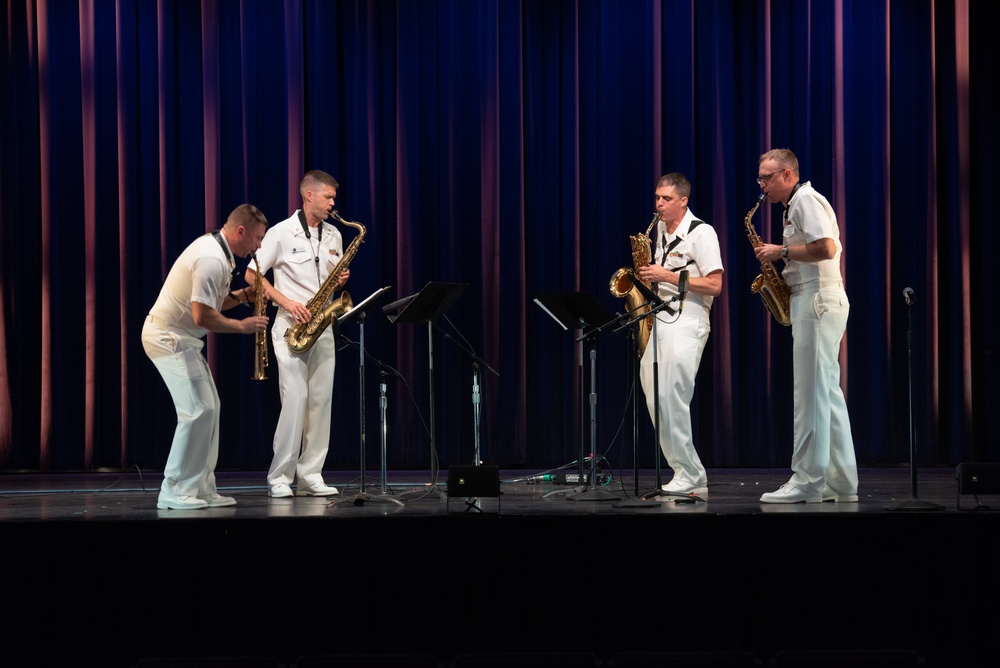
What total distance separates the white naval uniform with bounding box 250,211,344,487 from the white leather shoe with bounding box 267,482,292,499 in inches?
1.0

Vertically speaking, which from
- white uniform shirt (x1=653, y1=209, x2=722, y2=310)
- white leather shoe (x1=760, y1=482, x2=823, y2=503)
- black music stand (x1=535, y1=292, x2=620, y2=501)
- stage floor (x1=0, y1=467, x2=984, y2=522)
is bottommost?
stage floor (x1=0, y1=467, x2=984, y2=522)

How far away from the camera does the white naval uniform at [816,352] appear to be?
5352 millimetres

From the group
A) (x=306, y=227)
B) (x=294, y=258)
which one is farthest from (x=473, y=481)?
(x=306, y=227)

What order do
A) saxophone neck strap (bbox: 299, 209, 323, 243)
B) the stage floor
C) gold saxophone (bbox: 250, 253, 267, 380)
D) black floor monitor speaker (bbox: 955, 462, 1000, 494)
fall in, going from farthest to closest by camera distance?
saxophone neck strap (bbox: 299, 209, 323, 243) < gold saxophone (bbox: 250, 253, 267, 380) < the stage floor < black floor monitor speaker (bbox: 955, 462, 1000, 494)

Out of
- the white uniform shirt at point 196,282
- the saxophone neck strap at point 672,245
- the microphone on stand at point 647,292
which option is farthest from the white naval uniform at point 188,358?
the saxophone neck strap at point 672,245

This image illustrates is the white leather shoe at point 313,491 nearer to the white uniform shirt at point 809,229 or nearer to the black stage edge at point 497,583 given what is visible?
the black stage edge at point 497,583

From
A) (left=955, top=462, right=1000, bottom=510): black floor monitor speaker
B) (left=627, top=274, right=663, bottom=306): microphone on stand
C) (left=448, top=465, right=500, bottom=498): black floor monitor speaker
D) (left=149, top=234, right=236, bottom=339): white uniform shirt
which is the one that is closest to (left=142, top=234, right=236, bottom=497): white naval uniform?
(left=149, top=234, right=236, bottom=339): white uniform shirt

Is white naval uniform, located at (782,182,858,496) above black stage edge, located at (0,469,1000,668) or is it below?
above

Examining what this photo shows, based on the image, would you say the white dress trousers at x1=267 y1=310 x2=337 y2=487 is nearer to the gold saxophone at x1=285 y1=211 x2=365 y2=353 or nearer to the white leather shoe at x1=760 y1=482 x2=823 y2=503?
the gold saxophone at x1=285 y1=211 x2=365 y2=353

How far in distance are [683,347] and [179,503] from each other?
10.2ft

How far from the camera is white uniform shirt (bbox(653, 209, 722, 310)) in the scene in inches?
246

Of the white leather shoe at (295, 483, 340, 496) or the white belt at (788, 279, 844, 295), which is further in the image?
the white leather shoe at (295, 483, 340, 496)

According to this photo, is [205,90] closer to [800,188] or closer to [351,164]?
[351,164]

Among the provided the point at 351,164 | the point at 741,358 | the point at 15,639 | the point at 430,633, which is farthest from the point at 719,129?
the point at 15,639
